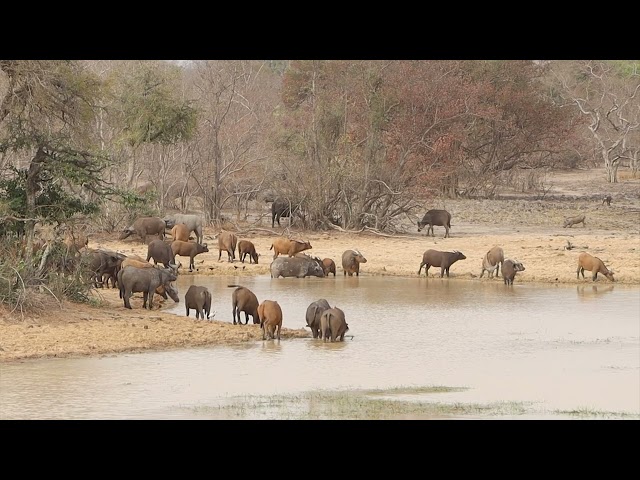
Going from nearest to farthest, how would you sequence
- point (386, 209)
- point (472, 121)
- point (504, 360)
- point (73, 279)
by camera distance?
point (504, 360)
point (73, 279)
point (386, 209)
point (472, 121)

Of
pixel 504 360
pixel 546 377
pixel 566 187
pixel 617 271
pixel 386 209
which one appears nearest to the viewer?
pixel 546 377

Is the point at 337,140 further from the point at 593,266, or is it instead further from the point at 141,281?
the point at 141,281

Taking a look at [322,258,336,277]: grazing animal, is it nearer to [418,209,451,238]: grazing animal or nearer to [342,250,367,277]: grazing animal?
[342,250,367,277]: grazing animal

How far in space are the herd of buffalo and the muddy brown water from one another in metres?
0.42

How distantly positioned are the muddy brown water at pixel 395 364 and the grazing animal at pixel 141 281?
0.90 meters

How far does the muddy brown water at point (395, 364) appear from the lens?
11.1 metres

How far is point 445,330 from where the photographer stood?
16781 mm

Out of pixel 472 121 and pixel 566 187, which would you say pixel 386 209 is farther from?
pixel 566 187

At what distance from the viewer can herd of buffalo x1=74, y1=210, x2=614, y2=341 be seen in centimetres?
1544

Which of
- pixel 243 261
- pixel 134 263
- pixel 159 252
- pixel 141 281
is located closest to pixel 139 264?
pixel 134 263

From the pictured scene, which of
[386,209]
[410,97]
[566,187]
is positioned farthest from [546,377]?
[566,187]

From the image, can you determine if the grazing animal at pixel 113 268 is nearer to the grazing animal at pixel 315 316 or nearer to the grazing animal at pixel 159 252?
the grazing animal at pixel 159 252

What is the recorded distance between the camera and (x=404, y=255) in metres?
26.5

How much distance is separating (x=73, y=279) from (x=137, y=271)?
1060mm
